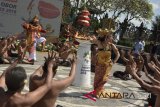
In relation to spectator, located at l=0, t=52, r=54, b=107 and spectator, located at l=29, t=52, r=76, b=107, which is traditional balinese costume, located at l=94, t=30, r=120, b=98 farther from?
spectator, located at l=0, t=52, r=54, b=107

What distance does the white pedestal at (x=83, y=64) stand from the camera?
10.8m

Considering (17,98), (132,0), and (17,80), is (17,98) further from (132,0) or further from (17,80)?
(132,0)

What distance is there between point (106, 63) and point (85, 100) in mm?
1063

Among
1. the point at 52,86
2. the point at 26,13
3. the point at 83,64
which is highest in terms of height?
the point at 26,13

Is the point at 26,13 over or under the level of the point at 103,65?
over

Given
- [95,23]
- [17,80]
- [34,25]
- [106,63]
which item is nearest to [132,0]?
[95,23]

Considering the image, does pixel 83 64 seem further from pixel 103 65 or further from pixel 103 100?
pixel 103 100

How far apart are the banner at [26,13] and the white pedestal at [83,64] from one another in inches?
417

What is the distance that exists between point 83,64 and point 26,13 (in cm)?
1194

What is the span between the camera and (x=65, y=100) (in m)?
9.40

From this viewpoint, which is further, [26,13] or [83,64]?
[26,13]

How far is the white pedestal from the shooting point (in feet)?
35.3

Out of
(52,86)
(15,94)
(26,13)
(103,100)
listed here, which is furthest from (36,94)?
(26,13)

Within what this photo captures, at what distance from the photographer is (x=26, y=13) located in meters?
22.1
